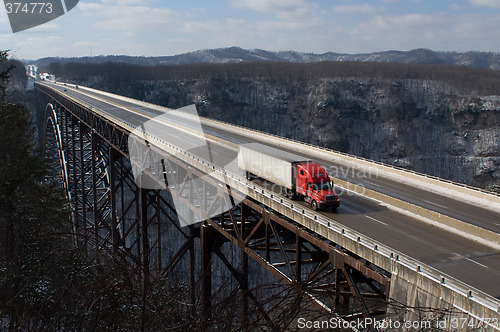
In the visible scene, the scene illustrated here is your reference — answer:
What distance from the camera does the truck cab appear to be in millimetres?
16641

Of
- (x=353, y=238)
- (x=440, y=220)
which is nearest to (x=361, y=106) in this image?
(x=440, y=220)

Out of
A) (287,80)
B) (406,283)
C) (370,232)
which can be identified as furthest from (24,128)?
(287,80)

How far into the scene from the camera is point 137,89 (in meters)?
142

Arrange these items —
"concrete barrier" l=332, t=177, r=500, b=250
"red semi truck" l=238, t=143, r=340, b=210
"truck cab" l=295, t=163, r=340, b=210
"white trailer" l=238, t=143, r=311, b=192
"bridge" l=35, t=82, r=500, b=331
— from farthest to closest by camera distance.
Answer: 1. "white trailer" l=238, t=143, r=311, b=192
2. "red semi truck" l=238, t=143, r=340, b=210
3. "truck cab" l=295, t=163, r=340, b=210
4. "concrete barrier" l=332, t=177, r=500, b=250
5. "bridge" l=35, t=82, r=500, b=331

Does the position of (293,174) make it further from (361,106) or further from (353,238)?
(361,106)

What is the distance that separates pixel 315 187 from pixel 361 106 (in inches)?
4919

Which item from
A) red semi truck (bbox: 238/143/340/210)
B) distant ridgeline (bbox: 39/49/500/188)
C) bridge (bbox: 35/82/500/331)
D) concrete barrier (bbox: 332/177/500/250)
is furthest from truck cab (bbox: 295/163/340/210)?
distant ridgeline (bbox: 39/49/500/188)

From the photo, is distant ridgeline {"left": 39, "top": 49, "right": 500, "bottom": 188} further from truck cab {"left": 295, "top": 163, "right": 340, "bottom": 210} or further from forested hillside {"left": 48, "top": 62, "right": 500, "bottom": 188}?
truck cab {"left": 295, "top": 163, "right": 340, "bottom": 210}

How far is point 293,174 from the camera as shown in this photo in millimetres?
18312

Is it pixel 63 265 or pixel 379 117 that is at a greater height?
pixel 63 265

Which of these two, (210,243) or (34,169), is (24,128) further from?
(210,243)

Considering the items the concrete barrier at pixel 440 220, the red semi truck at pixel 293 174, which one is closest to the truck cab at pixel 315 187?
the red semi truck at pixel 293 174

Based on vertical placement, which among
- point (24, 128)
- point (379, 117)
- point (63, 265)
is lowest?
point (379, 117)

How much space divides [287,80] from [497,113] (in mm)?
69206
